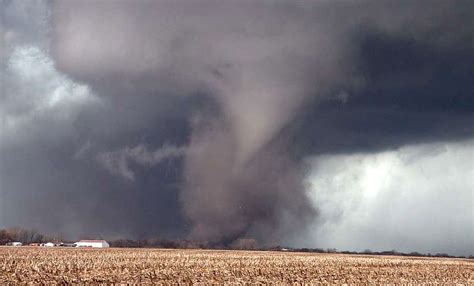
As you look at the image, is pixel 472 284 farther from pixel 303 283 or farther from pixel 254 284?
pixel 254 284

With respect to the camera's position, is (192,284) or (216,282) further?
(216,282)

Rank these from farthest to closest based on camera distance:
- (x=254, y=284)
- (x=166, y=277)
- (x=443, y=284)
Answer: (x=443, y=284), (x=166, y=277), (x=254, y=284)

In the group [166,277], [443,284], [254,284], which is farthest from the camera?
[443,284]

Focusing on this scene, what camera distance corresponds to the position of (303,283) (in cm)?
3953

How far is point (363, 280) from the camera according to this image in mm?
45562

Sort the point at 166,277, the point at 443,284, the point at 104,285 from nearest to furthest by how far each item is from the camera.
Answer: the point at 104,285 → the point at 166,277 → the point at 443,284

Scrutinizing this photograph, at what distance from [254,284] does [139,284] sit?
8217 millimetres

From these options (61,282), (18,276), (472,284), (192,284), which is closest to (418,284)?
(472,284)

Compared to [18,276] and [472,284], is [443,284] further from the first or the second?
Answer: [18,276]

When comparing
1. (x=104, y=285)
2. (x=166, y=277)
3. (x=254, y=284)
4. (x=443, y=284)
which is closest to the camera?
(x=104, y=285)

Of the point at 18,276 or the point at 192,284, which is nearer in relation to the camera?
the point at 192,284

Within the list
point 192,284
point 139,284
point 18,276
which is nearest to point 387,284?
point 192,284

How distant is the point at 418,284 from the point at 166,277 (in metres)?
20.8

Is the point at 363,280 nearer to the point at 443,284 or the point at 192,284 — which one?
the point at 443,284
